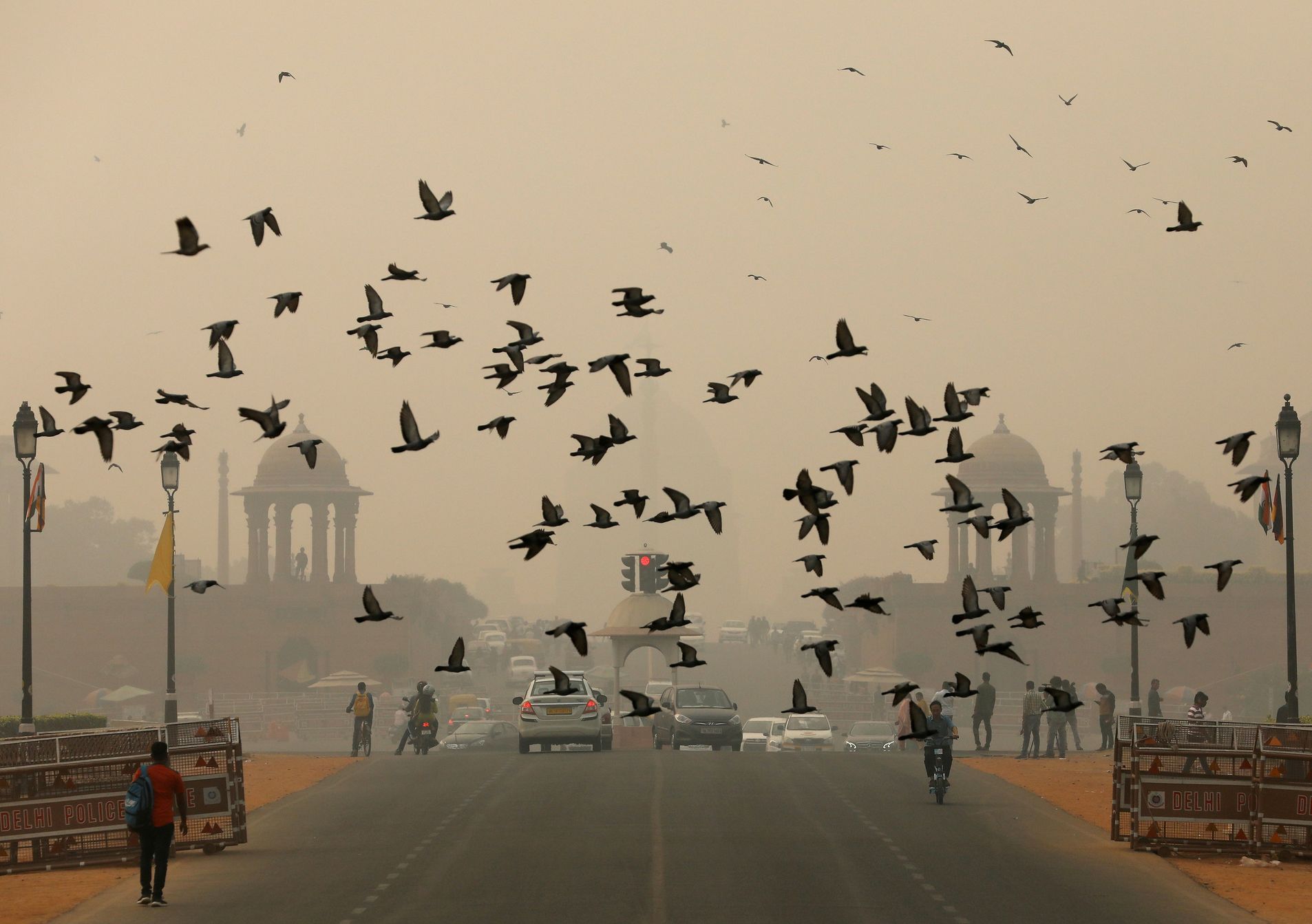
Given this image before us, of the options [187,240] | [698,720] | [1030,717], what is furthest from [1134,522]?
[187,240]

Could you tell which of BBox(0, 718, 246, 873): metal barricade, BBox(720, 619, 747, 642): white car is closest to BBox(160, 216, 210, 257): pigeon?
BBox(0, 718, 246, 873): metal barricade

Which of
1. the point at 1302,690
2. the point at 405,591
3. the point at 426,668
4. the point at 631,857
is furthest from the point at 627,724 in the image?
the point at 426,668

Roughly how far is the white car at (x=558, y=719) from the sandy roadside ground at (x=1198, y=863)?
7.38 m

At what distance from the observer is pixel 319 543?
95.2 meters

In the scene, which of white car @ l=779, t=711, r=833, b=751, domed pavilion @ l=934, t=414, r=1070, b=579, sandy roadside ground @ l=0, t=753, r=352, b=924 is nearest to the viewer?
sandy roadside ground @ l=0, t=753, r=352, b=924

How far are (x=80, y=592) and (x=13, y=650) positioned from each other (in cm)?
430

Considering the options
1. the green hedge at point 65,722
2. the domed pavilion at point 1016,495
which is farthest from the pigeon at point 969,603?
the domed pavilion at point 1016,495

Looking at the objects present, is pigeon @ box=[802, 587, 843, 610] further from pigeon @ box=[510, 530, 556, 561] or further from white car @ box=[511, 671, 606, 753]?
white car @ box=[511, 671, 606, 753]

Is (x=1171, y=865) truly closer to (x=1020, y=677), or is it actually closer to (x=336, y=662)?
(x=1020, y=677)

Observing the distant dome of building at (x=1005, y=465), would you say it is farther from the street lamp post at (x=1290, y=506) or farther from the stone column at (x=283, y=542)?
the street lamp post at (x=1290, y=506)

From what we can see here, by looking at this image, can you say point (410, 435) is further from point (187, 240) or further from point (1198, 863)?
point (1198, 863)

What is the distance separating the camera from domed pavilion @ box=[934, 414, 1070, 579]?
91.4m

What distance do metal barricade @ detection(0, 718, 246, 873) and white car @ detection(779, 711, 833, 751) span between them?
3093 centimetres

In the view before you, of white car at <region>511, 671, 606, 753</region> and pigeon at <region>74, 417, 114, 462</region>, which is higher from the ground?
pigeon at <region>74, 417, 114, 462</region>
